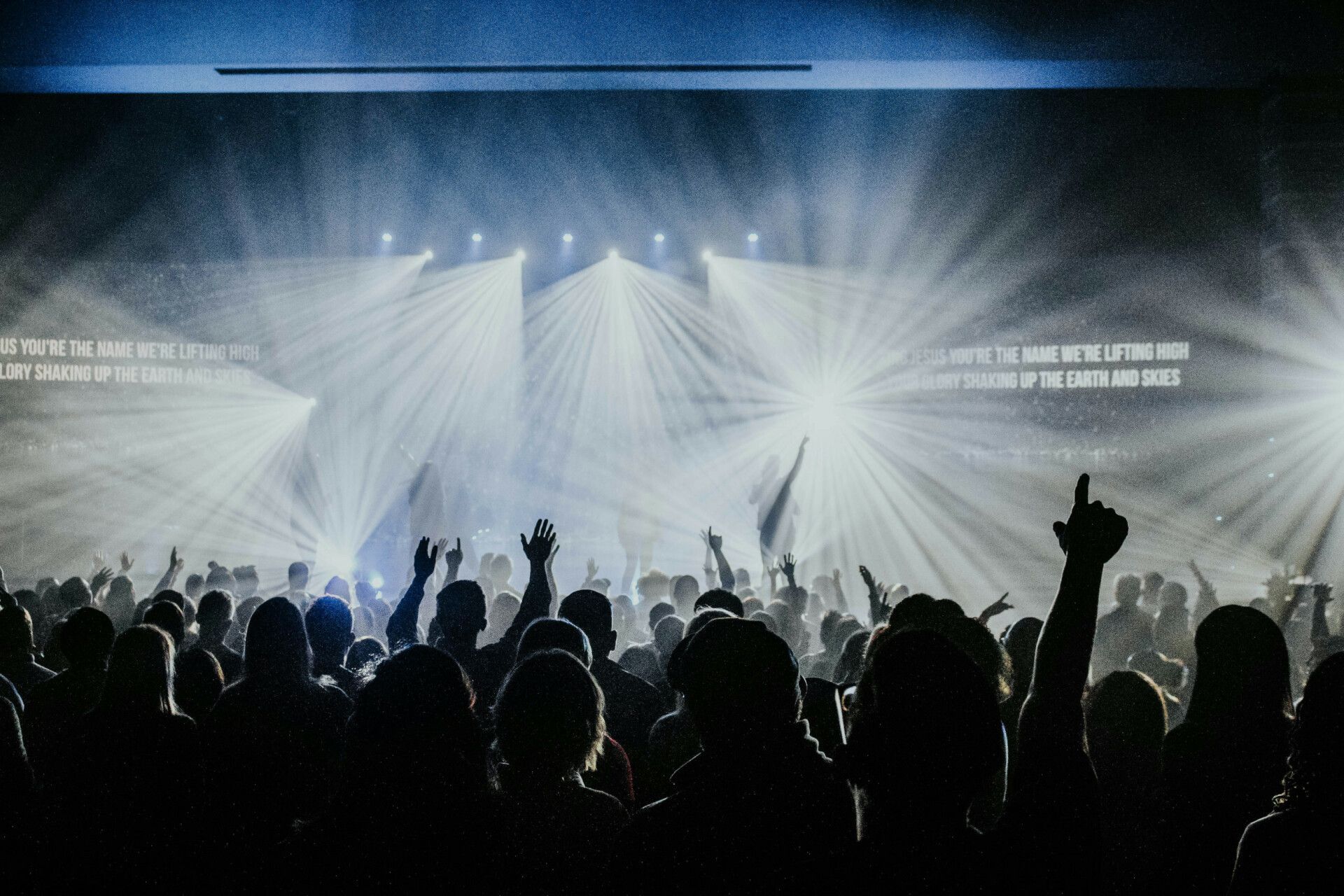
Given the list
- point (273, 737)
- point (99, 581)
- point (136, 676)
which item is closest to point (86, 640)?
point (136, 676)

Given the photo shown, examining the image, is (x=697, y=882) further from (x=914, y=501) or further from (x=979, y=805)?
(x=914, y=501)

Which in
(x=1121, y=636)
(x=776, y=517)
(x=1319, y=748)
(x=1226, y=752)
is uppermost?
(x=776, y=517)

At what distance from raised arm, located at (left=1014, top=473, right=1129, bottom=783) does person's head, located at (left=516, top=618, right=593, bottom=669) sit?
1376 millimetres

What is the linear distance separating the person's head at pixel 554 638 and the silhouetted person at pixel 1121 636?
2981 mm

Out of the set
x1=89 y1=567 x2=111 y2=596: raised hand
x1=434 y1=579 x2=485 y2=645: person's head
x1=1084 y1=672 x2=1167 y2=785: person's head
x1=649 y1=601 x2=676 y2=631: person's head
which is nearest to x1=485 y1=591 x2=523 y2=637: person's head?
x1=649 y1=601 x2=676 y2=631: person's head

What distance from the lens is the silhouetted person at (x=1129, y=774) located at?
7.95 ft

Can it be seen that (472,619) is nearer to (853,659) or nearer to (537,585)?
(537,585)

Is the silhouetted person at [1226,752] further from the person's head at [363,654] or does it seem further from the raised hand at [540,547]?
the person's head at [363,654]

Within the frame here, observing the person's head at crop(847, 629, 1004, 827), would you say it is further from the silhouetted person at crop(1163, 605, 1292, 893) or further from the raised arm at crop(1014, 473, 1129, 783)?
the silhouetted person at crop(1163, 605, 1292, 893)

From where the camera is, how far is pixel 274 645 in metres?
2.63

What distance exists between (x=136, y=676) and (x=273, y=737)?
42cm

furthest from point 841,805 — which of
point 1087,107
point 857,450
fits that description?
point 857,450

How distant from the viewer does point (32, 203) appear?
1146 cm

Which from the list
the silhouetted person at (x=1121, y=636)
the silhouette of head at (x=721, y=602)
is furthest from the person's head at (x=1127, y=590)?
the silhouette of head at (x=721, y=602)
